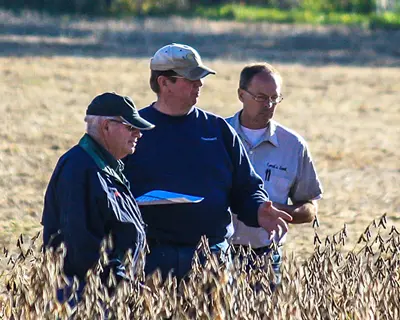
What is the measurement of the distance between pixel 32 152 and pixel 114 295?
9.54 metres

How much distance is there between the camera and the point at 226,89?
20938mm

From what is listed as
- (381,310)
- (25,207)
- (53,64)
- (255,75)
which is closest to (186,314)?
(381,310)

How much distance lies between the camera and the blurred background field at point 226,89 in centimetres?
1210

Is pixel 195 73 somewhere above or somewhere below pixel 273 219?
above

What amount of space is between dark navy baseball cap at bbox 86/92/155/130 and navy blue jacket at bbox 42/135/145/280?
0.45 feet

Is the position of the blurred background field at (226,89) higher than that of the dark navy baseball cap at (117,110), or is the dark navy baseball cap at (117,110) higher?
the dark navy baseball cap at (117,110)

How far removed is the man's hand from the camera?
18.6ft

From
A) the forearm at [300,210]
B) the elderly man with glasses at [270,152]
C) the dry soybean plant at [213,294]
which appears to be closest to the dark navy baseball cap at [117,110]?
the dry soybean plant at [213,294]

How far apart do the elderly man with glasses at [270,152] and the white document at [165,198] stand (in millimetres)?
649

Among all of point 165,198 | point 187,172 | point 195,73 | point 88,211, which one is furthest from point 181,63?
point 88,211

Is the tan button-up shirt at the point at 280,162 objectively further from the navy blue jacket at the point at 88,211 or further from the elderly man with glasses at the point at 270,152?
the navy blue jacket at the point at 88,211

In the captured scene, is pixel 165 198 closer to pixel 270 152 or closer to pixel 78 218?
pixel 78 218

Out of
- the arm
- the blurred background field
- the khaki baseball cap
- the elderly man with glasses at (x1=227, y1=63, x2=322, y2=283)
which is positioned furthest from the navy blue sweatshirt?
the blurred background field

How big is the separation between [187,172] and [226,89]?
1521cm
